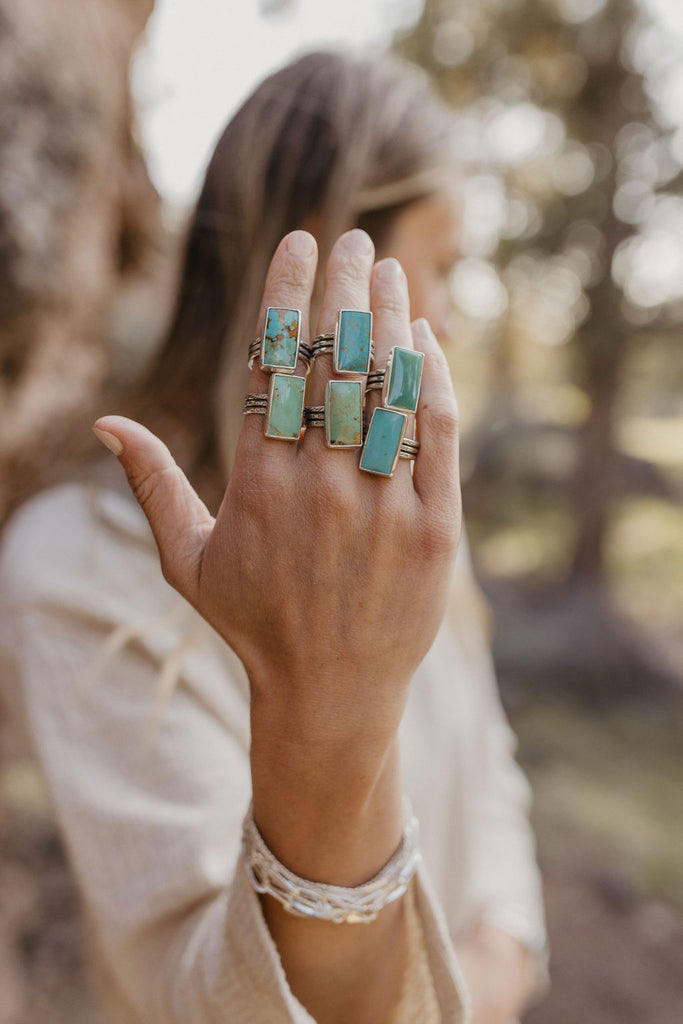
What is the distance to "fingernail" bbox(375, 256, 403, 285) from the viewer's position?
0.74m

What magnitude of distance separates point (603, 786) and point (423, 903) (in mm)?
3595

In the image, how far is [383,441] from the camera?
2.26ft

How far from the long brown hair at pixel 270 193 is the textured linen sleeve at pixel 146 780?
0.94 ft

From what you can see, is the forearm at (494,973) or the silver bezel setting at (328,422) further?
the forearm at (494,973)

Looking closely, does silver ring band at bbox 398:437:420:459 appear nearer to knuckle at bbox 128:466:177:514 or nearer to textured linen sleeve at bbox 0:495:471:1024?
knuckle at bbox 128:466:177:514

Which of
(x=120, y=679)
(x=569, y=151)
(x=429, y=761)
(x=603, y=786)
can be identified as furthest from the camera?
(x=569, y=151)

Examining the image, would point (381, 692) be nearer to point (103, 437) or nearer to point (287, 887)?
point (287, 887)

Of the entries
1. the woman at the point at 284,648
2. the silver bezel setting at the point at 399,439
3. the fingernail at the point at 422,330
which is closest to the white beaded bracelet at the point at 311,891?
the woman at the point at 284,648

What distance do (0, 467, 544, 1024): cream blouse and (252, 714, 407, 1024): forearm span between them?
30 millimetres

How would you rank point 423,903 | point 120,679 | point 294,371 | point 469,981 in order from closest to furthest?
point 294,371 → point 423,903 → point 120,679 → point 469,981

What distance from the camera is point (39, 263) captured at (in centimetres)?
164

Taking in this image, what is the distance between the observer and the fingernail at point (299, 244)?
27.7 inches

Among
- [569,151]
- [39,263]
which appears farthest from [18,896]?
[569,151]

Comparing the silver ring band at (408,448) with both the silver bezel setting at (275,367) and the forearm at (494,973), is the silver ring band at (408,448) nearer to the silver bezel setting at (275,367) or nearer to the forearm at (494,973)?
the silver bezel setting at (275,367)
